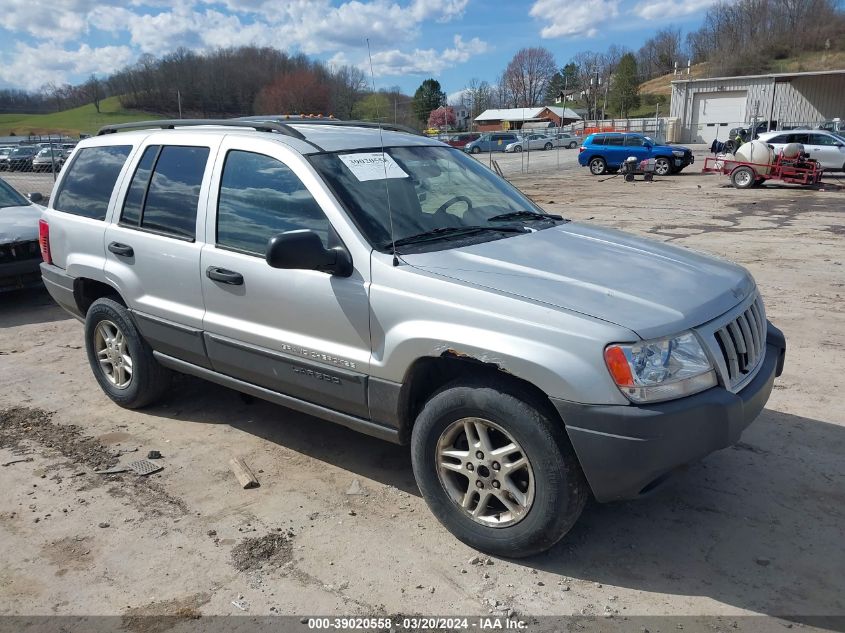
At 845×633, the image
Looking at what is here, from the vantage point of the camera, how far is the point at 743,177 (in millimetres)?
22016

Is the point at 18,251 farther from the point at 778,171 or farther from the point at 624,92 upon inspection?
the point at 624,92

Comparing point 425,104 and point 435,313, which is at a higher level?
point 425,104

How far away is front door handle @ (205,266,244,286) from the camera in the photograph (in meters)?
3.80

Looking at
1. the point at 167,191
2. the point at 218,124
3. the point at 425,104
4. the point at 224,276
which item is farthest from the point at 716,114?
the point at 224,276

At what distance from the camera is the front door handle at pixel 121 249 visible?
14.7ft

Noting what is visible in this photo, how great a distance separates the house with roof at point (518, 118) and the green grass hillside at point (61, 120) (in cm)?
3937

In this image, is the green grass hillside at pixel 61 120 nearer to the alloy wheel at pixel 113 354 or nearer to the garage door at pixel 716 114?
the alloy wheel at pixel 113 354

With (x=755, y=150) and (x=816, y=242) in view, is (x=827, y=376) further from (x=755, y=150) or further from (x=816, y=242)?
(x=755, y=150)

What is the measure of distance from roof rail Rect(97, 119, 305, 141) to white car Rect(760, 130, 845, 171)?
24.5 meters

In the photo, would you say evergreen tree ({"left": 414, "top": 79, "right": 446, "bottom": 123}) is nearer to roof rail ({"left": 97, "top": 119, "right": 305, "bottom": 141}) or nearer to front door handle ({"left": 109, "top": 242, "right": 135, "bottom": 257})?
roof rail ({"left": 97, "top": 119, "right": 305, "bottom": 141})

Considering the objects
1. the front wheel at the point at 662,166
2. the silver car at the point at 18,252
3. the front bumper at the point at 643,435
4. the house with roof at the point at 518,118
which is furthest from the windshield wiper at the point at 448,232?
the house with roof at the point at 518,118

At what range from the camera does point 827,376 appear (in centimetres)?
533

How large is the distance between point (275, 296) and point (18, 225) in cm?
581

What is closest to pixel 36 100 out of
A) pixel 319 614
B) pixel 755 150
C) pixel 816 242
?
pixel 755 150
